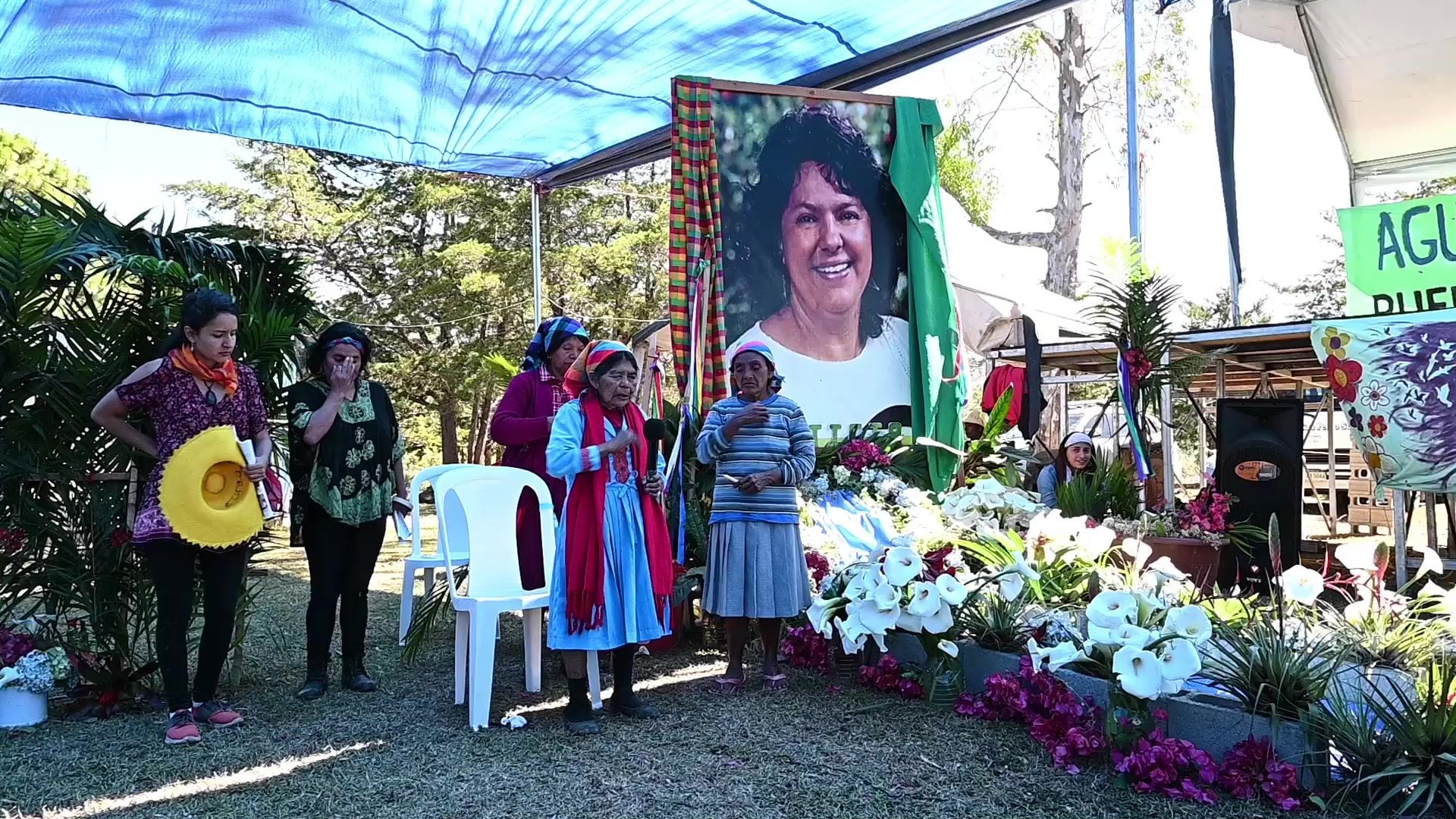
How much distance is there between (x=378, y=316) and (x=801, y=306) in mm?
12014

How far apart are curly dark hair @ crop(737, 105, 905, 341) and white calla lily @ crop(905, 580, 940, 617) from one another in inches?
98.6

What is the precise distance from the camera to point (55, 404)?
3.80m

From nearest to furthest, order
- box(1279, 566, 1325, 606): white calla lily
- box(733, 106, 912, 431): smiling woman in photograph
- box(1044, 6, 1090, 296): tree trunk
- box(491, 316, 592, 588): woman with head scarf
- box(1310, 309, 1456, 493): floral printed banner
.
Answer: box(1279, 566, 1325, 606): white calla lily
box(491, 316, 592, 588): woman with head scarf
box(1310, 309, 1456, 493): floral printed banner
box(733, 106, 912, 431): smiling woman in photograph
box(1044, 6, 1090, 296): tree trunk

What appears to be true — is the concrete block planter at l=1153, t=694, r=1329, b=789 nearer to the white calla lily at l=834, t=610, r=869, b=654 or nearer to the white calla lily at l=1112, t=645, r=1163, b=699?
the white calla lily at l=1112, t=645, r=1163, b=699

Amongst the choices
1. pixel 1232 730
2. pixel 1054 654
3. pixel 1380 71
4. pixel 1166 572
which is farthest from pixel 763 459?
pixel 1380 71

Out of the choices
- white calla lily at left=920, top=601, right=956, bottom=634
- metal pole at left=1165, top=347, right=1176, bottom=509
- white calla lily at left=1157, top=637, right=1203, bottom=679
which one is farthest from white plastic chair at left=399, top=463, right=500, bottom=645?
metal pole at left=1165, top=347, right=1176, bottom=509

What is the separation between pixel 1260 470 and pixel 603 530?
4082mm

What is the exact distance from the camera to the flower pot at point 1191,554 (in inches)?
209

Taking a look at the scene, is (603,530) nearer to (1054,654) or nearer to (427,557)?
(1054,654)

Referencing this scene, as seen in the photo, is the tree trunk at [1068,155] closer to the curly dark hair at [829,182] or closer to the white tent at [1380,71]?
the white tent at [1380,71]

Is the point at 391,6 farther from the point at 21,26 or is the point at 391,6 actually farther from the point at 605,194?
the point at 605,194

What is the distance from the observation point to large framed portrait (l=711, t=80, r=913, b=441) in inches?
235

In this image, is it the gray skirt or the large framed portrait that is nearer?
the gray skirt

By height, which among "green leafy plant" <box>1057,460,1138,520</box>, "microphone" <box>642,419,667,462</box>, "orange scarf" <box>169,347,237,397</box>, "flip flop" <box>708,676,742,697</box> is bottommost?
"flip flop" <box>708,676,742,697</box>
